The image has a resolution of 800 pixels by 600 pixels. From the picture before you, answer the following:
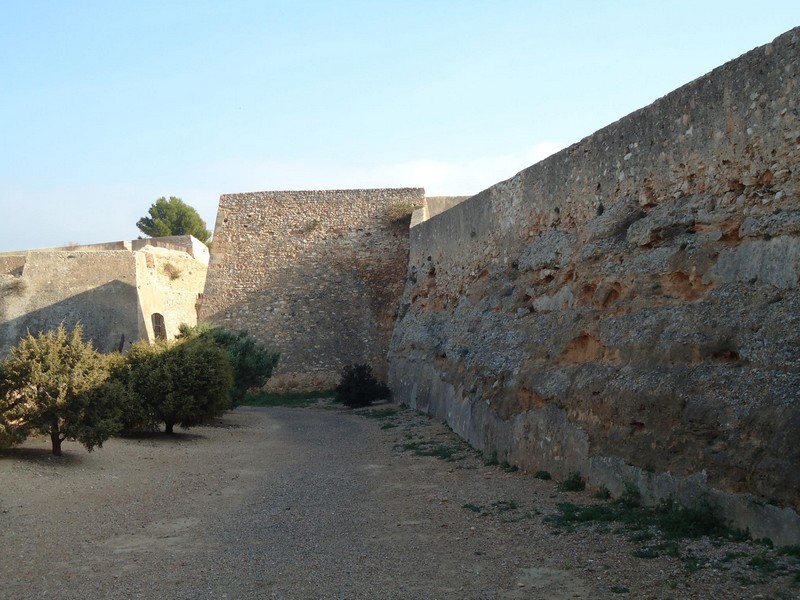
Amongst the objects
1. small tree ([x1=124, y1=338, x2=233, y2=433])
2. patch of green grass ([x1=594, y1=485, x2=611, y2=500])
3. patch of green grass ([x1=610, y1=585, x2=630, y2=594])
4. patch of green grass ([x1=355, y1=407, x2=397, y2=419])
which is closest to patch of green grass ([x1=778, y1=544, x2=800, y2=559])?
patch of green grass ([x1=610, y1=585, x2=630, y2=594])

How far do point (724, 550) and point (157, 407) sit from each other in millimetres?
9106

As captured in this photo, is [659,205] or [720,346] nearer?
[720,346]

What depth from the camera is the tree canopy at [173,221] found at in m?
46.7

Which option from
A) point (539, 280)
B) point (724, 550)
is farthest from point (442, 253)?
point (724, 550)

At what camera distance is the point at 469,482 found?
8.17 meters

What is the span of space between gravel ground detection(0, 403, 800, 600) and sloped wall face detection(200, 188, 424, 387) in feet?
34.8

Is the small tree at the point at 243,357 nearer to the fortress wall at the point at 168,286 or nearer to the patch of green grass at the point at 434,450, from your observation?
the fortress wall at the point at 168,286

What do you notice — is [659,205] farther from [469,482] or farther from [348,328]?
[348,328]

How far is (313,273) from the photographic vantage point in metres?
21.9

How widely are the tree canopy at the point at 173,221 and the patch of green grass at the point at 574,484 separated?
41.5 meters

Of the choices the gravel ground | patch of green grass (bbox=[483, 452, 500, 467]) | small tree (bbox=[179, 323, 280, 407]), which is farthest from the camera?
small tree (bbox=[179, 323, 280, 407])

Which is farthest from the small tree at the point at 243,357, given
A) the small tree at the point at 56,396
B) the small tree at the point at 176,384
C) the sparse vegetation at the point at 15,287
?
the small tree at the point at 56,396

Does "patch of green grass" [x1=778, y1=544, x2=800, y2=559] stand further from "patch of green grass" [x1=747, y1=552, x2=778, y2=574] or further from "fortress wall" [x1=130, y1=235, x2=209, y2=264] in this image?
"fortress wall" [x1=130, y1=235, x2=209, y2=264]

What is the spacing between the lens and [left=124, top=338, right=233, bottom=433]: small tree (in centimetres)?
1200
